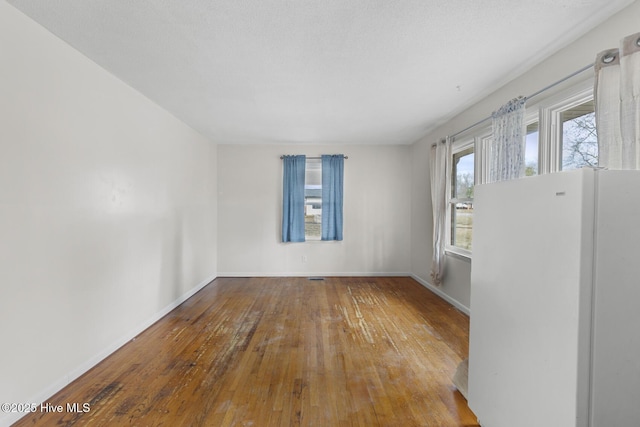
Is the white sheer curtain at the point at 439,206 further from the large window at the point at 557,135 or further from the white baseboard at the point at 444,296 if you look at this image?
the large window at the point at 557,135

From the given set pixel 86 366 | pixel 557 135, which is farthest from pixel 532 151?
pixel 86 366

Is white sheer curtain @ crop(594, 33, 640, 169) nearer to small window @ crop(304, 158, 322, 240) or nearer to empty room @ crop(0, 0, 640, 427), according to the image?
empty room @ crop(0, 0, 640, 427)

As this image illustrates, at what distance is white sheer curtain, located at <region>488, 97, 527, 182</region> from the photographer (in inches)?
83.5

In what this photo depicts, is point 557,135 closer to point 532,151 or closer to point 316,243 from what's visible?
point 532,151

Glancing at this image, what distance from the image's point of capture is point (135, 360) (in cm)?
217

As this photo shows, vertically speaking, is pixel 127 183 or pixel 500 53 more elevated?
pixel 500 53

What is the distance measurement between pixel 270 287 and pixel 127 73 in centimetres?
319

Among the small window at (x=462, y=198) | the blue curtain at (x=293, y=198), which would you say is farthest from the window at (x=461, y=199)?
the blue curtain at (x=293, y=198)

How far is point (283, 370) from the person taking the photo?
2037 mm

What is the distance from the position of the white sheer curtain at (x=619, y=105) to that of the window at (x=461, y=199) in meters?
1.72

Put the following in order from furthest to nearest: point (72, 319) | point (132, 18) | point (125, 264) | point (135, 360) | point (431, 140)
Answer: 1. point (431, 140)
2. point (125, 264)
3. point (135, 360)
4. point (72, 319)
5. point (132, 18)

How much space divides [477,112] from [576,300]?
2.54m

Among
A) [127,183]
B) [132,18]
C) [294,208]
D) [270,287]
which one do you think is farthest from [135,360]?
[294,208]

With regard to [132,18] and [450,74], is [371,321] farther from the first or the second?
[132,18]
